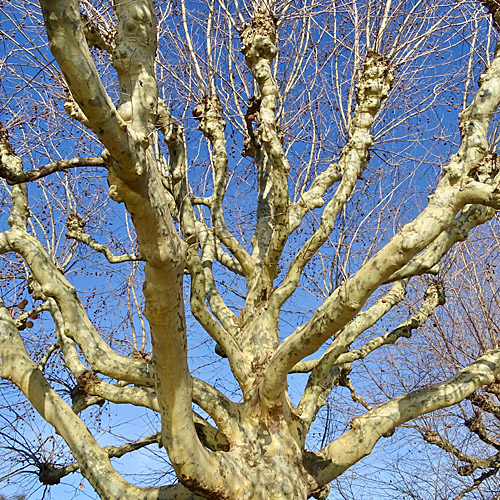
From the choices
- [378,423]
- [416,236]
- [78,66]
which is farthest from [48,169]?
[378,423]

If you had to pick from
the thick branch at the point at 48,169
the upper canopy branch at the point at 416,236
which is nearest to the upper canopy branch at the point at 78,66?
the thick branch at the point at 48,169

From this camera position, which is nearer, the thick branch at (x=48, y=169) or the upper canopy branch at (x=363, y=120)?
the thick branch at (x=48, y=169)

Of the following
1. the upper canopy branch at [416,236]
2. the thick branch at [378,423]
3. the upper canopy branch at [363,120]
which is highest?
the upper canopy branch at [363,120]

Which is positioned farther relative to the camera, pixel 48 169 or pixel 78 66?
pixel 48 169

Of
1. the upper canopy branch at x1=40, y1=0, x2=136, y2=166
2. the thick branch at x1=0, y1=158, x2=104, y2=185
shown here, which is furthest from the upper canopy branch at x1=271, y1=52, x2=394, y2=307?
the upper canopy branch at x1=40, y1=0, x2=136, y2=166

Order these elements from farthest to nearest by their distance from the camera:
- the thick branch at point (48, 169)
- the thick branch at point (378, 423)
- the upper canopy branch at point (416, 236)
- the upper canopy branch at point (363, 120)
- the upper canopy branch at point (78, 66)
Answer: the upper canopy branch at point (363, 120) → the thick branch at point (378, 423) → the upper canopy branch at point (416, 236) → the thick branch at point (48, 169) → the upper canopy branch at point (78, 66)

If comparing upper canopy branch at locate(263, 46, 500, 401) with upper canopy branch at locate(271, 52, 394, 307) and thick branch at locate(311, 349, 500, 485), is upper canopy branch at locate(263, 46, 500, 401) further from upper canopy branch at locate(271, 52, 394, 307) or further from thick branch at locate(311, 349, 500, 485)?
upper canopy branch at locate(271, 52, 394, 307)

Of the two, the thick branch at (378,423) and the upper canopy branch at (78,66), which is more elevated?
the upper canopy branch at (78,66)

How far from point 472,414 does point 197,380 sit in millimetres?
4204

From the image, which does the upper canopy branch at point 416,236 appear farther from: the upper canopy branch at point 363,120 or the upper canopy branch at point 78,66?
the upper canopy branch at point 78,66

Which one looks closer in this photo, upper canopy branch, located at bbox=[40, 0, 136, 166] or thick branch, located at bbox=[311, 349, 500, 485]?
upper canopy branch, located at bbox=[40, 0, 136, 166]

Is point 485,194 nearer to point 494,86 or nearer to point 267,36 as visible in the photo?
point 494,86

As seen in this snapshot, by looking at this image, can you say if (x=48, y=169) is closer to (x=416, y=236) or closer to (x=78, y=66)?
A: (x=78, y=66)

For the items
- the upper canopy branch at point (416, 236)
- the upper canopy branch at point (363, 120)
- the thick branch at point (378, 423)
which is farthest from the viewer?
the upper canopy branch at point (363, 120)
